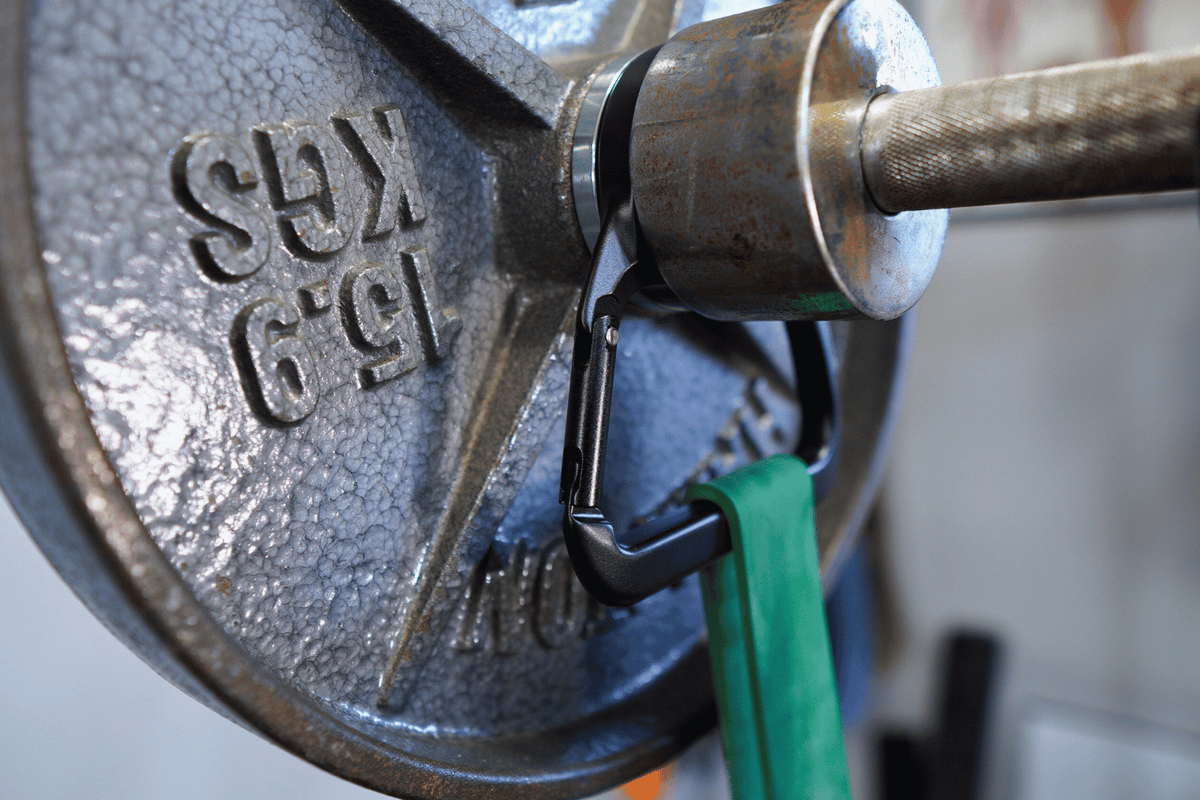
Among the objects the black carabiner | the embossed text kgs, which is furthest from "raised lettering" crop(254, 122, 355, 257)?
the black carabiner

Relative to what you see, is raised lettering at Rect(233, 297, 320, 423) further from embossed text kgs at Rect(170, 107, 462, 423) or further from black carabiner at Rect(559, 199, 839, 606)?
black carabiner at Rect(559, 199, 839, 606)

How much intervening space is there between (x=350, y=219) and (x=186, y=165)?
68mm

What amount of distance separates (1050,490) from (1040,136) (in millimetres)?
1211

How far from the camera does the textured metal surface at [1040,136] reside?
0.26m

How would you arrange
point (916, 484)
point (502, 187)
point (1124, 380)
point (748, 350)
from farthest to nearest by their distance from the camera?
1. point (916, 484)
2. point (1124, 380)
3. point (748, 350)
4. point (502, 187)

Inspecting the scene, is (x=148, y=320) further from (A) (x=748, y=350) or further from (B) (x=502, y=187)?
(A) (x=748, y=350)

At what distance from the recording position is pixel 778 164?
0.30 m

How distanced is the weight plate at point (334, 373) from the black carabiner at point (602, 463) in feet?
0.17

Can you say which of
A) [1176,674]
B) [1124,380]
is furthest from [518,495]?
[1176,674]

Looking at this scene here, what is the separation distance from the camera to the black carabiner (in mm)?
333

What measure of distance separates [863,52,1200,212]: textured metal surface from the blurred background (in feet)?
3.37

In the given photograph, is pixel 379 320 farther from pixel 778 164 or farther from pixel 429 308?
pixel 778 164

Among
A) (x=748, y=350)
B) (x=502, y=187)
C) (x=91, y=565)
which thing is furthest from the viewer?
(x=748, y=350)

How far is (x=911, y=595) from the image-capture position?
151cm
